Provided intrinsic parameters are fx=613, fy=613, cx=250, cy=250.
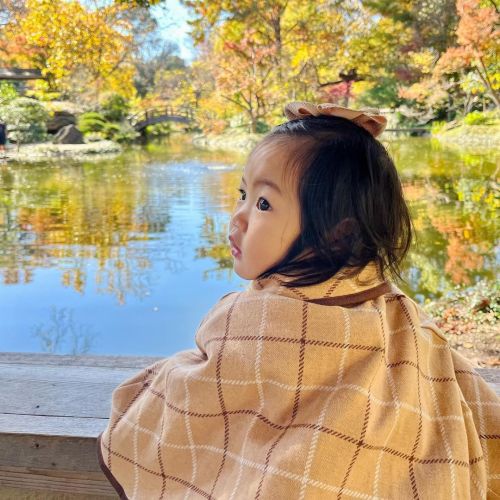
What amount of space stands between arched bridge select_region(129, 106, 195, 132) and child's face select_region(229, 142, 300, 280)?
A: 1360cm

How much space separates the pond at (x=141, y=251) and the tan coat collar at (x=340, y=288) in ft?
2.20

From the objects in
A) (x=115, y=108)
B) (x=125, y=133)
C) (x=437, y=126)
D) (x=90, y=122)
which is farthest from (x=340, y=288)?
(x=115, y=108)

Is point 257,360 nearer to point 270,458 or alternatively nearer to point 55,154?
point 270,458

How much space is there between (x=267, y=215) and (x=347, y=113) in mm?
156

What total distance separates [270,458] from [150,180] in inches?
260

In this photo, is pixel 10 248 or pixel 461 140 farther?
pixel 461 140

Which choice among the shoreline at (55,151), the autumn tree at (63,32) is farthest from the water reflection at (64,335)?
the shoreline at (55,151)

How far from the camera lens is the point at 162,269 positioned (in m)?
3.70

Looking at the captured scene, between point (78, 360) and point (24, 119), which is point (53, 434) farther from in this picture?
point (24, 119)

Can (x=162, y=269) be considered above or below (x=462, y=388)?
below

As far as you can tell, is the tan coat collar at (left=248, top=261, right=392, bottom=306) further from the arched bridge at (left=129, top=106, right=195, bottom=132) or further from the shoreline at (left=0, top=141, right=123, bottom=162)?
the arched bridge at (left=129, top=106, right=195, bottom=132)

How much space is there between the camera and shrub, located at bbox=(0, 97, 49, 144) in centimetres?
1023

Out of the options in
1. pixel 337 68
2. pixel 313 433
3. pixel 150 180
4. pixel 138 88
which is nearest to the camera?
pixel 313 433

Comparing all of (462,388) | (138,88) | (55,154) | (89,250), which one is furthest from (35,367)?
(138,88)
